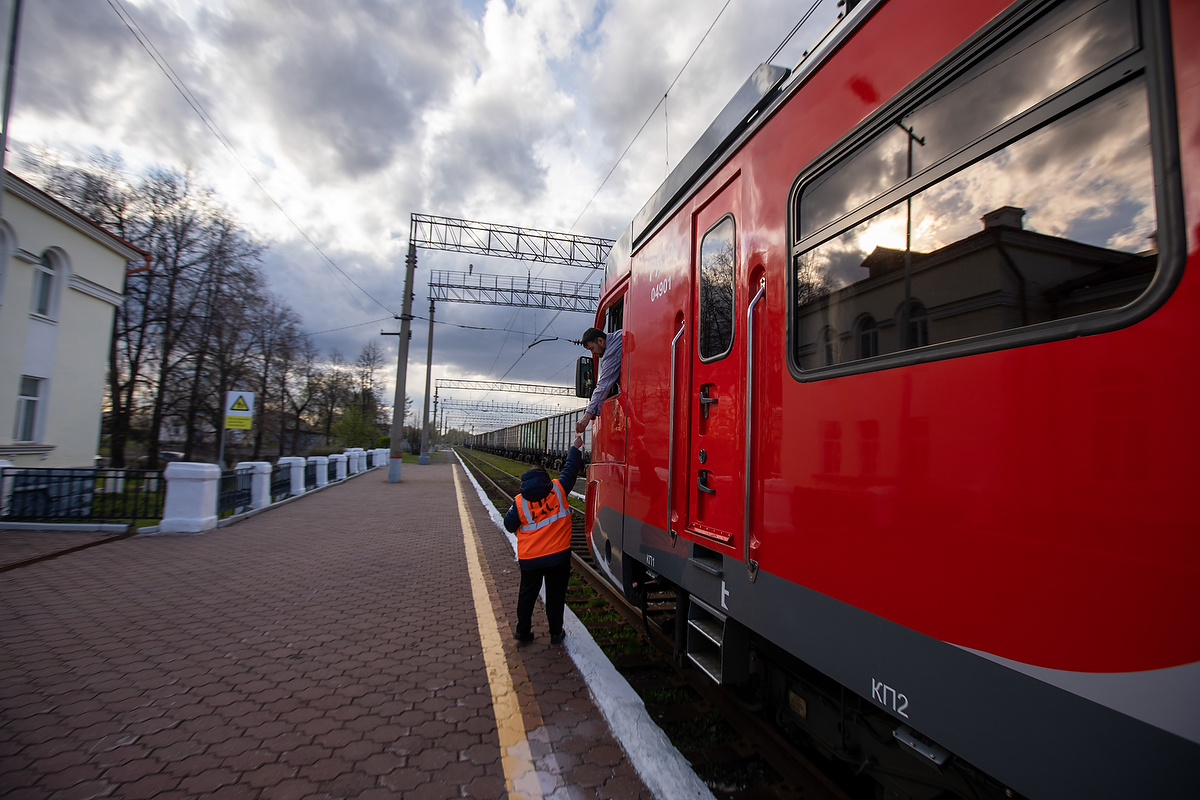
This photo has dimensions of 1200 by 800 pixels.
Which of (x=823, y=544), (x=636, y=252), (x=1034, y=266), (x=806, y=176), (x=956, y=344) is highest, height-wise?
(x=636, y=252)

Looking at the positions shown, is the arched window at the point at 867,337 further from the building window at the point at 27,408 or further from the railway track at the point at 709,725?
the building window at the point at 27,408

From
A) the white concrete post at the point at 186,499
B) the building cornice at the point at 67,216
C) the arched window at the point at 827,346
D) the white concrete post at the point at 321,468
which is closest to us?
the arched window at the point at 827,346

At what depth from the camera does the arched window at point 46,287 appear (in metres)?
13.9

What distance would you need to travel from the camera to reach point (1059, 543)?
126cm

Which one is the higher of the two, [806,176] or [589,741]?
[806,176]

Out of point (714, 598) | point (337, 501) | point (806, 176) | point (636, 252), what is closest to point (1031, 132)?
point (806, 176)

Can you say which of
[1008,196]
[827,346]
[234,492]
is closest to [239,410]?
[234,492]

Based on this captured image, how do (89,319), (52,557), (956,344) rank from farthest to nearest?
1. (89,319)
2. (52,557)
3. (956,344)

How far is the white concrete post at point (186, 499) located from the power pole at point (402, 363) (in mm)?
9126

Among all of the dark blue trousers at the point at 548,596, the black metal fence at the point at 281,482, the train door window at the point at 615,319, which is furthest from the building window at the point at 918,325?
the black metal fence at the point at 281,482

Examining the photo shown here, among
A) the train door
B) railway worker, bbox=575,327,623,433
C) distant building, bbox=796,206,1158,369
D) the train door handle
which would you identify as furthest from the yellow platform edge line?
distant building, bbox=796,206,1158,369

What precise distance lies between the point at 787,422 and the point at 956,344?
2.50 feet

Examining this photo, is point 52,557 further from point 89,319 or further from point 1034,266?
point 89,319

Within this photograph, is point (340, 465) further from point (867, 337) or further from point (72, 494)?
point (867, 337)
